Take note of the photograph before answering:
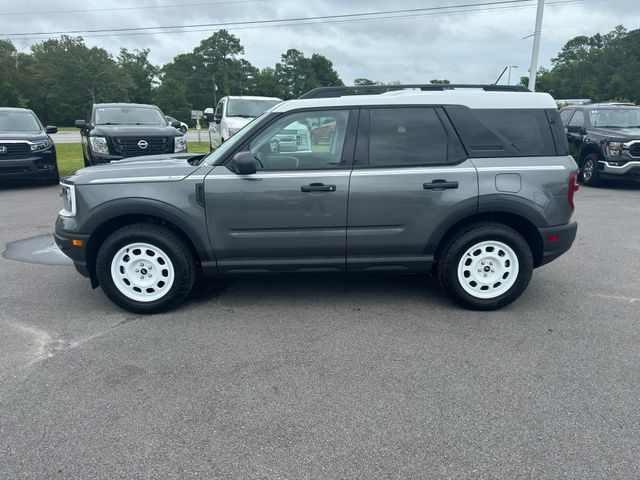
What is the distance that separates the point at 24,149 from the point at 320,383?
10.2 metres

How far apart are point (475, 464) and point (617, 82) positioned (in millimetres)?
72360

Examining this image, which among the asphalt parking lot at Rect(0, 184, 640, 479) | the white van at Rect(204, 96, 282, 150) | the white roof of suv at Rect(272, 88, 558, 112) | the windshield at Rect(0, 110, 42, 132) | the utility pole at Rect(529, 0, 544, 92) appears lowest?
the asphalt parking lot at Rect(0, 184, 640, 479)

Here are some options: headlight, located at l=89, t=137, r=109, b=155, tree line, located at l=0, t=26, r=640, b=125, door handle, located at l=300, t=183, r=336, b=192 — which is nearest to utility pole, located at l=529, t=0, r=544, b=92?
headlight, located at l=89, t=137, r=109, b=155

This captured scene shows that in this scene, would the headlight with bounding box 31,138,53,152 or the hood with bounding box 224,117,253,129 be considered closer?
the headlight with bounding box 31,138,53,152

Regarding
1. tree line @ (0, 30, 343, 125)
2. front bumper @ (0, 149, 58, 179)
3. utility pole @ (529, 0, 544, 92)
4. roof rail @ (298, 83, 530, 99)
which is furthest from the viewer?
tree line @ (0, 30, 343, 125)

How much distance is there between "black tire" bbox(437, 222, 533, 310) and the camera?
431cm

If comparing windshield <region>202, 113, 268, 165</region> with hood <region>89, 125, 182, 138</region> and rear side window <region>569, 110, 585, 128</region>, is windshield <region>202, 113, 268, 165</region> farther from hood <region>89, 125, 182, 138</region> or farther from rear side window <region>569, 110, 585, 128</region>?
rear side window <region>569, 110, 585, 128</region>

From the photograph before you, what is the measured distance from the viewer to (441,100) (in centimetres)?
430

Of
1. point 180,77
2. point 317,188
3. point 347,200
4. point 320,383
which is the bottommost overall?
point 320,383

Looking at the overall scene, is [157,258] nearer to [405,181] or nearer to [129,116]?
[405,181]

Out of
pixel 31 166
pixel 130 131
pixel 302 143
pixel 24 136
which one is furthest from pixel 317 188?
pixel 24 136

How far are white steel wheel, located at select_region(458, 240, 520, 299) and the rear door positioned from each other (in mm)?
396

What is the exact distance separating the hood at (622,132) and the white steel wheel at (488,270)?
8.52m

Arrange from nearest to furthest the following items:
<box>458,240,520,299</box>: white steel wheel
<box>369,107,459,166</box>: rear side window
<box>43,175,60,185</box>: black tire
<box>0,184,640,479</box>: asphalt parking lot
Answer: <box>0,184,640,479</box>: asphalt parking lot, <box>369,107,459,166</box>: rear side window, <box>458,240,520,299</box>: white steel wheel, <box>43,175,60,185</box>: black tire
